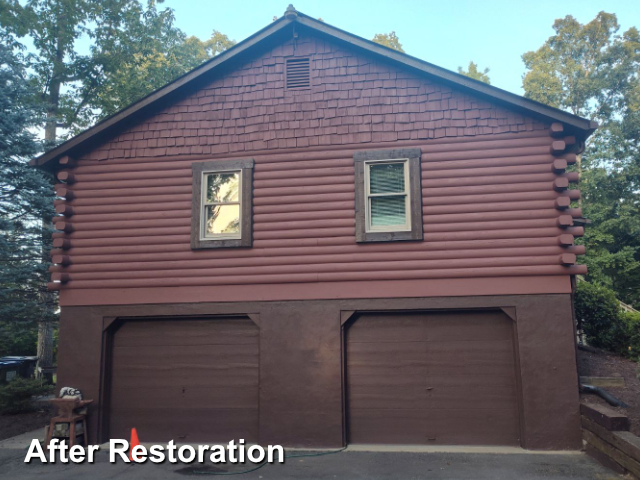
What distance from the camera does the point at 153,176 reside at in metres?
10.0

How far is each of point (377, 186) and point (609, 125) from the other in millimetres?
22404

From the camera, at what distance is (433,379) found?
8.98 meters

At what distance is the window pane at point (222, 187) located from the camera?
9859 millimetres

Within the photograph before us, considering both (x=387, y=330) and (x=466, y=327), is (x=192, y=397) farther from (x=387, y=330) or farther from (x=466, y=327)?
(x=466, y=327)

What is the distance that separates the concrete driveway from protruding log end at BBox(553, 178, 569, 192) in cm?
415

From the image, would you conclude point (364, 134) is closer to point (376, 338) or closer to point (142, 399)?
point (376, 338)

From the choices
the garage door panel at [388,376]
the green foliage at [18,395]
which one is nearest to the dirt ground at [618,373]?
the garage door panel at [388,376]

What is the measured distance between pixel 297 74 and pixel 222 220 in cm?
311

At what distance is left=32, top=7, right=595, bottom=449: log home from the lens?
→ 28.8 feet

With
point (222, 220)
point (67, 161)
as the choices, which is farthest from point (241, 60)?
point (67, 161)

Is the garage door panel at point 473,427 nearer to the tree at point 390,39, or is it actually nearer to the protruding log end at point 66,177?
the protruding log end at point 66,177

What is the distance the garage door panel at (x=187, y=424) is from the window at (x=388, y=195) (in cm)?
384

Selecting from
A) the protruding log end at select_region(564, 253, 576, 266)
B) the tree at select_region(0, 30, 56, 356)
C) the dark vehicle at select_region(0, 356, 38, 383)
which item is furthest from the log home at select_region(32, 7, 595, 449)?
the tree at select_region(0, 30, 56, 356)

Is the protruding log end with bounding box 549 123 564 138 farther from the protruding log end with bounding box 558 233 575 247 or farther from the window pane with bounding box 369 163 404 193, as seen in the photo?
the window pane with bounding box 369 163 404 193
